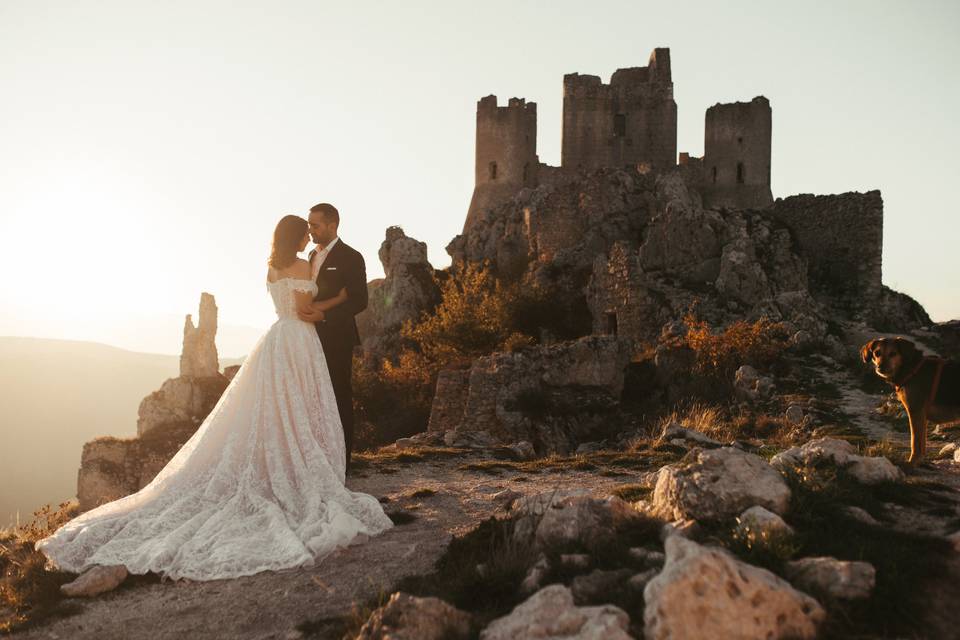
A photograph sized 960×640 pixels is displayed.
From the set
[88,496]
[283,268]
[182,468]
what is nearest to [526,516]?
[182,468]

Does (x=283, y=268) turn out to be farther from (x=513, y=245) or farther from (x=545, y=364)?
(x=513, y=245)

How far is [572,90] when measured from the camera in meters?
40.2

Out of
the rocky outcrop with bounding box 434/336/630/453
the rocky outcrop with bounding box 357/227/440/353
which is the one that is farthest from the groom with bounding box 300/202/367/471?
the rocky outcrop with bounding box 357/227/440/353

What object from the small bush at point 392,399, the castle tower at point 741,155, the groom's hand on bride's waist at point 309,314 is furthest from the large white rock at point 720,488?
the castle tower at point 741,155

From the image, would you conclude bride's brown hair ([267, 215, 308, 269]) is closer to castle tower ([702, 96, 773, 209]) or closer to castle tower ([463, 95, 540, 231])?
castle tower ([702, 96, 773, 209])

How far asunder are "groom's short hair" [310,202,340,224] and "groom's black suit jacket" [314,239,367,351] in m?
0.28

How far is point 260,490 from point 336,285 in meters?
2.71

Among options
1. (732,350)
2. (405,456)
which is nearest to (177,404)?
(405,456)

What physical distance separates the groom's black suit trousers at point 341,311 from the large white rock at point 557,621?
196 inches

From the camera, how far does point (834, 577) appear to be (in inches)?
158

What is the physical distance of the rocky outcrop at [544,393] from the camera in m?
15.5

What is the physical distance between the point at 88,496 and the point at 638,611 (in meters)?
27.7

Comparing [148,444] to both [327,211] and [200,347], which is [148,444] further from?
[327,211]

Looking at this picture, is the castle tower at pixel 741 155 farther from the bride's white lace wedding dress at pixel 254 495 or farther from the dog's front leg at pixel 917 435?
the bride's white lace wedding dress at pixel 254 495
